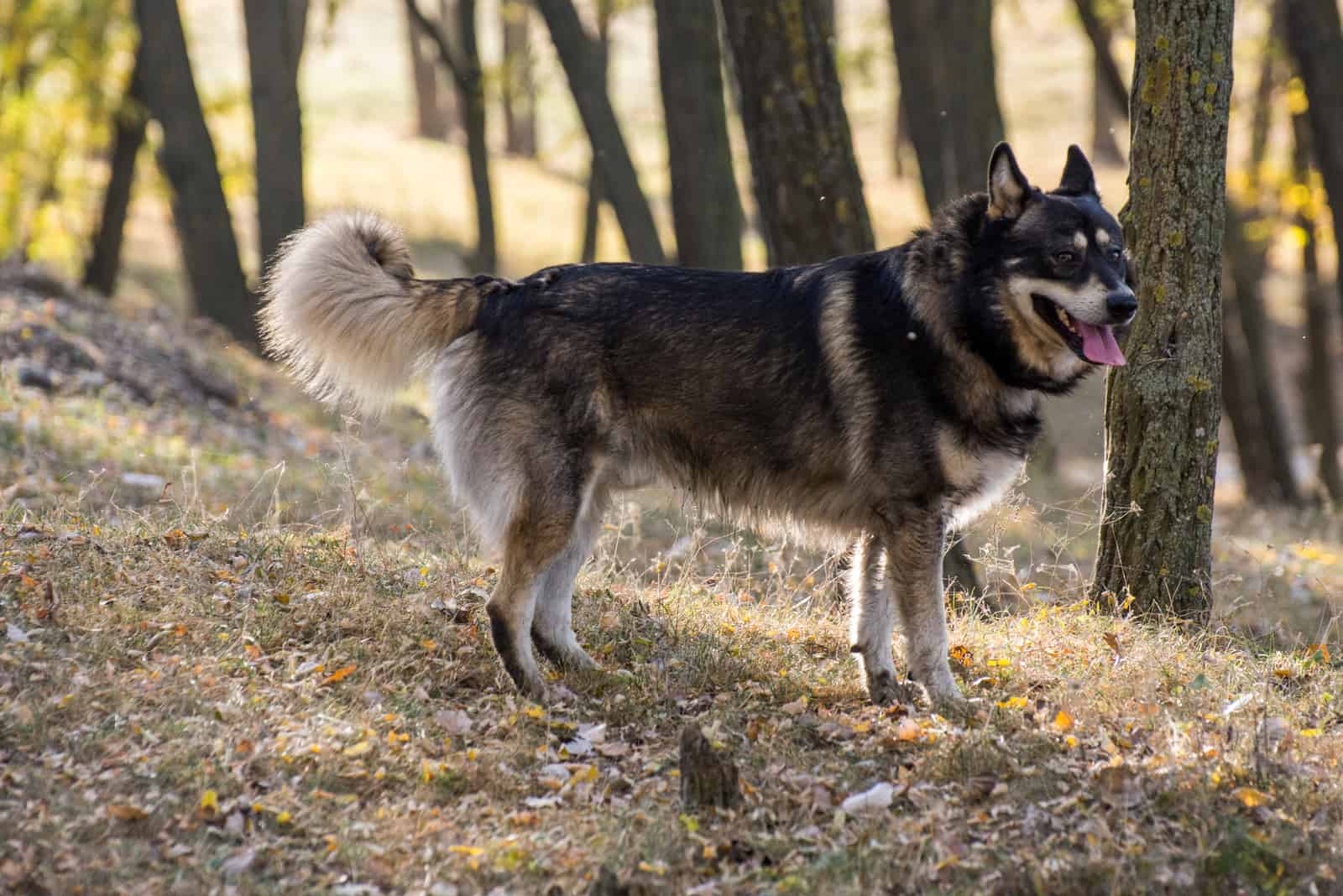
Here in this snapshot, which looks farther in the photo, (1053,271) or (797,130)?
(797,130)

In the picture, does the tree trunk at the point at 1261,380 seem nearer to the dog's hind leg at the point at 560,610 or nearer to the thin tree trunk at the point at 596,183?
the thin tree trunk at the point at 596,183

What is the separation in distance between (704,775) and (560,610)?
66.8 inches

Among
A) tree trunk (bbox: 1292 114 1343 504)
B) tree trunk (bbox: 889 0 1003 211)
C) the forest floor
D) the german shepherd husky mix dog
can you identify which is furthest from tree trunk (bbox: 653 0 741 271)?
tree trunk (bbox: 1292 114 1343 504)

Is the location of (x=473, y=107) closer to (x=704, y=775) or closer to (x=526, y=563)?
(x=526, y=563)

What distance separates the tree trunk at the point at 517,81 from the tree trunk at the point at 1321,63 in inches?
431

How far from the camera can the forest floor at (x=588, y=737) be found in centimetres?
439

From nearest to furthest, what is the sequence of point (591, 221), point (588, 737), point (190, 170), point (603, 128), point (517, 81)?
point (588, 737) → point (603, 128) → point (190, 170) → point (591, 221) → point (517, 81)

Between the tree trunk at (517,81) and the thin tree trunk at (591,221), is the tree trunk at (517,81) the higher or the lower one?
the higher one

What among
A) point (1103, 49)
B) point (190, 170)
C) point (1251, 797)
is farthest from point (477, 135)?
point (1251, 797)

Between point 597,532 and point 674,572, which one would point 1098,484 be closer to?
point 597,532

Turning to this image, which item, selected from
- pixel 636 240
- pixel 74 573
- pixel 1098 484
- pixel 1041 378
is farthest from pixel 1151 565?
pixel 636 240

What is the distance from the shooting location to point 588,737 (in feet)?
17.9

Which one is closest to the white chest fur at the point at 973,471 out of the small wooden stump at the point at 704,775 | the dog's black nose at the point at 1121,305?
the dog's black nose at the point at 1121,305

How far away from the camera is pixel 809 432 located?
595 centimetres
